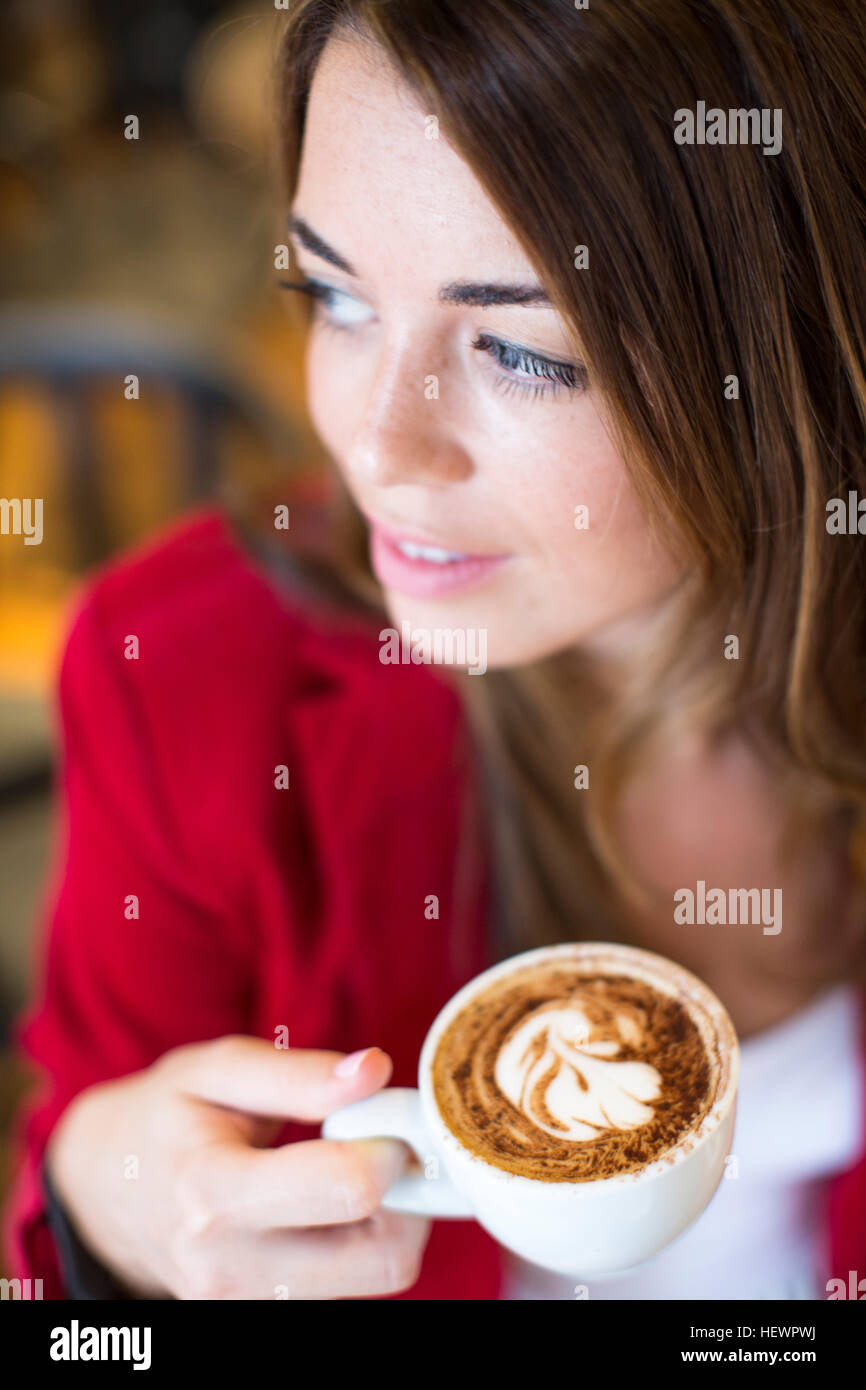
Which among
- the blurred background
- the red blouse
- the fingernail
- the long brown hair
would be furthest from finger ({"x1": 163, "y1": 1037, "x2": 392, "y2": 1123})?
the blurred background

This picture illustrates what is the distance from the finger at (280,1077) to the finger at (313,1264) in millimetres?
70

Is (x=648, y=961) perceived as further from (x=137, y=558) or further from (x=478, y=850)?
(x=137, y=558)

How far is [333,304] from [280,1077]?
1.55 feet

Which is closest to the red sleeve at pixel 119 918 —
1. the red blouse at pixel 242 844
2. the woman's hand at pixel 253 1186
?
the red blouse at pixel 242 844

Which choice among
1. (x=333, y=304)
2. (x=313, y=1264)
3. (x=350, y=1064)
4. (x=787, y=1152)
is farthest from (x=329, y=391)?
(x=787, y=1152)

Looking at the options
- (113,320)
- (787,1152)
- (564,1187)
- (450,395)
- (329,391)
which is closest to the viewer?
(564,1187)

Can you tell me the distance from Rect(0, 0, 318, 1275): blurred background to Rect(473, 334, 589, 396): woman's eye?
272mm

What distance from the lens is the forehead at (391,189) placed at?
1.97ft

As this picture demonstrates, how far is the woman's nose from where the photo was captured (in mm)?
660

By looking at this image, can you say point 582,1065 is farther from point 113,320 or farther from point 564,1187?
point 113,320

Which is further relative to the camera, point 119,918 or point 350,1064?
point 119,918

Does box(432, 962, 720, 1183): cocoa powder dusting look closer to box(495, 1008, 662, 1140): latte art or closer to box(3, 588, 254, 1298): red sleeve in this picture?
box(495, 1008, 662, 1140): latte art

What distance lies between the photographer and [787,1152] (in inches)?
35.4

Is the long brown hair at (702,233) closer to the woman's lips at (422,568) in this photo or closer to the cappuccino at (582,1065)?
the woman's lips at (422,568)
